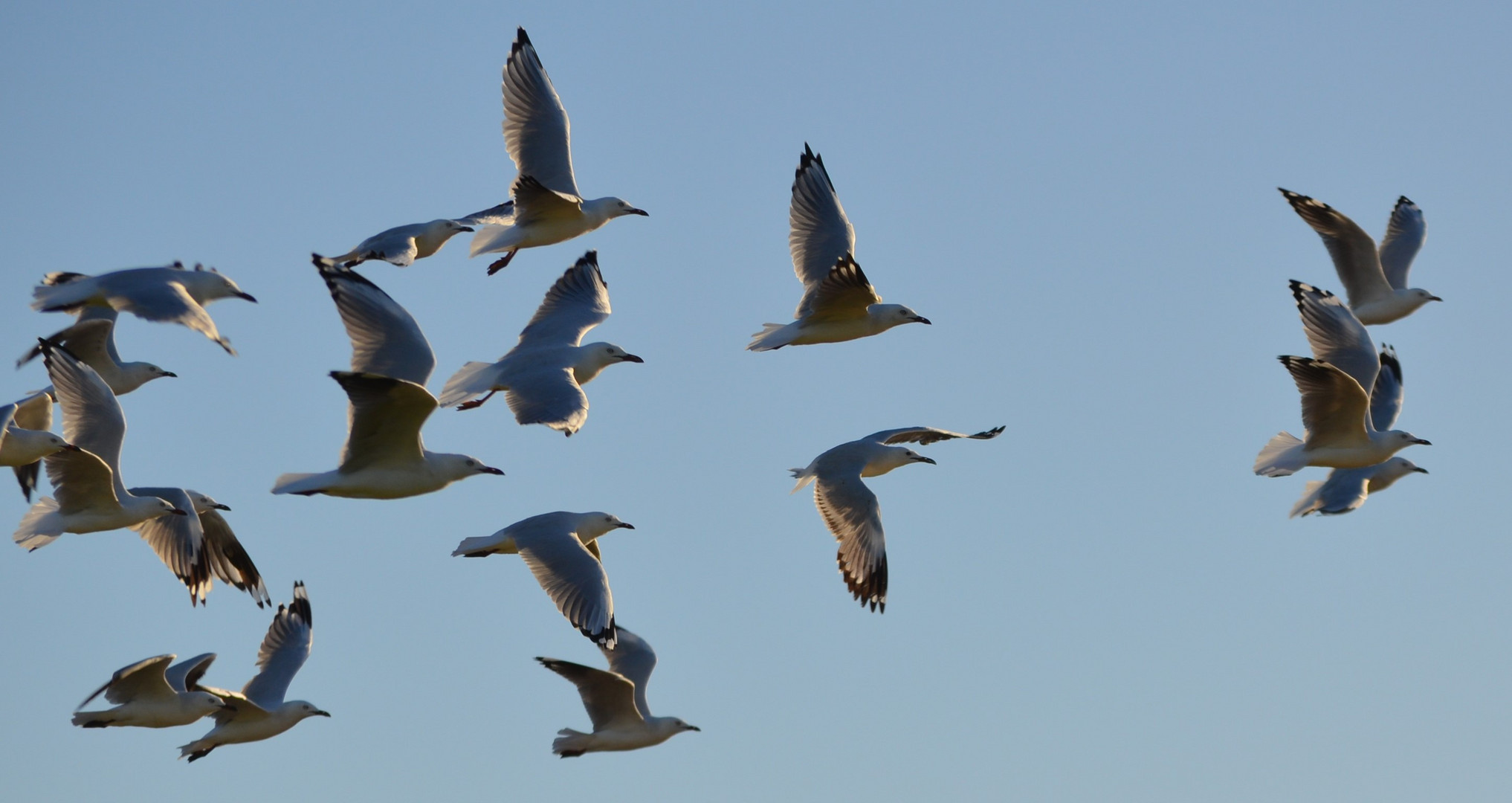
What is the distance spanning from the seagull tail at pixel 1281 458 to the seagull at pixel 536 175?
5240 millimetres

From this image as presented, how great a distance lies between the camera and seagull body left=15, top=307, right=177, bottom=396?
13.0 meters

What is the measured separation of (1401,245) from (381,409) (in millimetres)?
11273

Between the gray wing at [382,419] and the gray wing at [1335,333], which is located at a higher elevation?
the gray wing at [1335,333]

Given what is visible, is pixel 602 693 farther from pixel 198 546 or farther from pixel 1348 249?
pixel 1348 249

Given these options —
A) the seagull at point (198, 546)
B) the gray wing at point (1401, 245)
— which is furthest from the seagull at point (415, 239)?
the gray wing at point (1401, 245)

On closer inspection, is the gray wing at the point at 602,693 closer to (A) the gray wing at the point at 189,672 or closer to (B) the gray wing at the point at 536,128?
(A) the gray wing at the point at 189,672

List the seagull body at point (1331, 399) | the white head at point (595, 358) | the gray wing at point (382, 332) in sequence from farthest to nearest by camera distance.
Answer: the white head at point (595, 358)
the seagull body at point (1331, 399)
the gray wing at point (382, 332)

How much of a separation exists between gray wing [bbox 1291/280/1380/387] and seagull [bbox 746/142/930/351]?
305 cm

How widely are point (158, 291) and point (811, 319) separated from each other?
457 centimetres

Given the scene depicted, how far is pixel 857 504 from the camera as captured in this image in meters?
13.0

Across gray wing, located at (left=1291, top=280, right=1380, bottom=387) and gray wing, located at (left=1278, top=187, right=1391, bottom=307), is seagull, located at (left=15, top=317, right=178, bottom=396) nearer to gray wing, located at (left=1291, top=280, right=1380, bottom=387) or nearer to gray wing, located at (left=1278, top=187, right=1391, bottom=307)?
gray wing, located at (left=1291, top=280, right=1380, bottom=387)

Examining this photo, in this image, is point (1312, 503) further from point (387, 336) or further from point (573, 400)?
point (387, 336)

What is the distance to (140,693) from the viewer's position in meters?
12.0

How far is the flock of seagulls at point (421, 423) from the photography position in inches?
420
